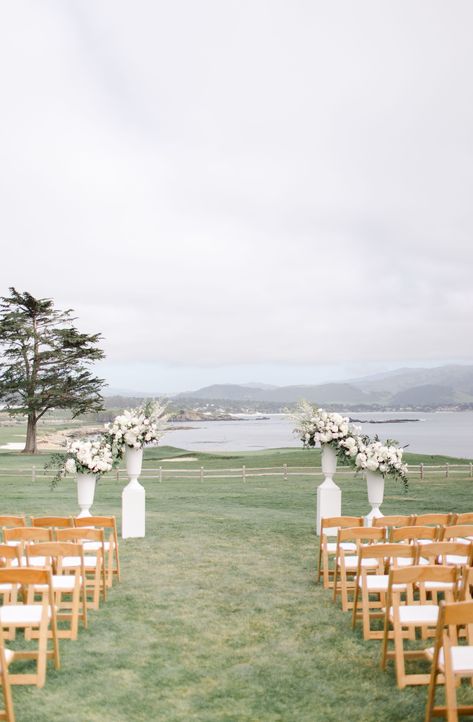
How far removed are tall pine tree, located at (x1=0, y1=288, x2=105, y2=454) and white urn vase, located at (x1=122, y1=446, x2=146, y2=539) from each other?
3295cm

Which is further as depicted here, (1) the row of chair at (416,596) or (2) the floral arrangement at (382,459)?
(2) the floral arrangement at (382,459)

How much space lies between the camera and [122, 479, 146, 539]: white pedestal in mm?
11578

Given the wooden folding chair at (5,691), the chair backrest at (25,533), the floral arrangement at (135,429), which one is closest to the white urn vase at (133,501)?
the floral arrangement at (135,429)

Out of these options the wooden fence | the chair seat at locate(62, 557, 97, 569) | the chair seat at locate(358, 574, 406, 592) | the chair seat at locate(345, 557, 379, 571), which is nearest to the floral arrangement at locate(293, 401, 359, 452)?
the chair seat at locate(345, 557, 379, 571)

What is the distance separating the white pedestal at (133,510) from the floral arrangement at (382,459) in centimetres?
404

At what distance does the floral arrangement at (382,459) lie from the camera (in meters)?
10.3

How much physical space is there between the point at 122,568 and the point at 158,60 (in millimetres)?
14872

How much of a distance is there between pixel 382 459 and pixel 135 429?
434cm

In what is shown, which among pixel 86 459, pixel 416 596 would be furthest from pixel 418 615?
pixel 86 459

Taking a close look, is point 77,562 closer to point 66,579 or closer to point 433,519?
point 66,579

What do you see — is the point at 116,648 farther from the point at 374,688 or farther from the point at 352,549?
the point at 352,549

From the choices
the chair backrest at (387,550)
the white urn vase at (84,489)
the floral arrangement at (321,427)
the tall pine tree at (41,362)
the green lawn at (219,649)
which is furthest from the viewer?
the tall pine tree at (41,362)

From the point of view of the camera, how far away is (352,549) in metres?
7.77

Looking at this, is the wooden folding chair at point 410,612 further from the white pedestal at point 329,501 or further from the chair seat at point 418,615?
the white pedestal at point 329,501
